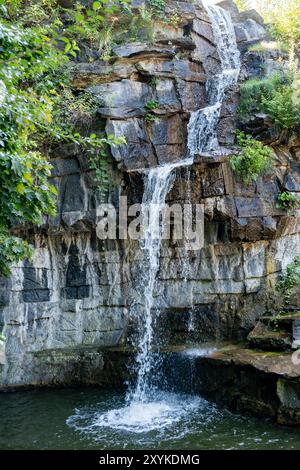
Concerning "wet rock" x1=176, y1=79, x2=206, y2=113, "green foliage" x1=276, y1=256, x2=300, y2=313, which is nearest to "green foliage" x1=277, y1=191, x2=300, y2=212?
"green foliage" x1=276, y1=256, x2=300, y2=313

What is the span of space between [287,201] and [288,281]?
178 cm

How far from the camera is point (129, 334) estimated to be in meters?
10.8

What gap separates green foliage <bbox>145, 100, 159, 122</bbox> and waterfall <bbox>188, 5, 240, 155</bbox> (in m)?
1.03

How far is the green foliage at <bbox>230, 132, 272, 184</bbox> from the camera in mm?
9375

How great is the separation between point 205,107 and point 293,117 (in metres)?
2.89

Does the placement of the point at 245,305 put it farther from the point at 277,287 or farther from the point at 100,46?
the point at 100,46

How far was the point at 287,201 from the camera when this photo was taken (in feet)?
31.8

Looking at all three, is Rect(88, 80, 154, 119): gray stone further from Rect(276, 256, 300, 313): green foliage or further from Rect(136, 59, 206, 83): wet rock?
Rect(276, 256, 300, 313): green foliage

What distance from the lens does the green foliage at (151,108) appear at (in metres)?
10.9

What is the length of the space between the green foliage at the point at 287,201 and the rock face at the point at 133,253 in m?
0.13

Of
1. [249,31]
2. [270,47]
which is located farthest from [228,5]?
[270,47]

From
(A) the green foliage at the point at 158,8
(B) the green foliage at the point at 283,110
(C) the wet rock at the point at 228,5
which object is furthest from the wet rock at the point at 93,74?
(C) the wet rock at the point at 228,5

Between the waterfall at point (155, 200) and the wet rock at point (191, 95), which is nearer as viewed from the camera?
the waterfall at point (155, 200)

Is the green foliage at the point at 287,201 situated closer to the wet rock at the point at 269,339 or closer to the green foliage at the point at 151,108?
the wet rock at the point at 269,339
